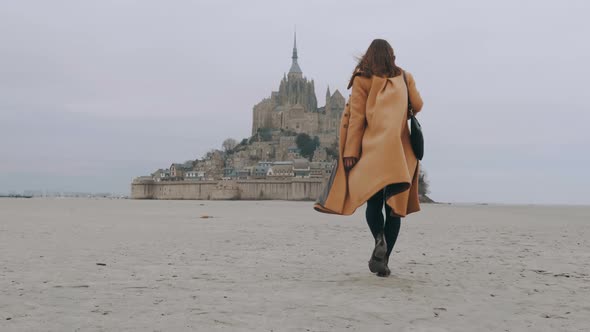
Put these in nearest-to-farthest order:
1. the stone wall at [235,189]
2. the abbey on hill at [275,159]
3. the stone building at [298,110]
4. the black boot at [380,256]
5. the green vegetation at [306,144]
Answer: the black boot at [380,256] < the stone wall at [235,189] < the abbey on hill at [275,159] < the green vegetation at [306,144] < the stone building at [298,110]

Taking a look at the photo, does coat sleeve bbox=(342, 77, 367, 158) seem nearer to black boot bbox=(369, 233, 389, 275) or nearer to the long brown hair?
the long brown hair

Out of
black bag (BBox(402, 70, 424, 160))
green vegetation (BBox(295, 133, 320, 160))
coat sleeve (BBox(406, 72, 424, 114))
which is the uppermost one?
green vegetation (BBox(295, 133, 320, 160))

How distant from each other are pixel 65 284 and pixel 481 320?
3306 millimetres

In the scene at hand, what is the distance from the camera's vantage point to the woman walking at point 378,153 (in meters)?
5.03

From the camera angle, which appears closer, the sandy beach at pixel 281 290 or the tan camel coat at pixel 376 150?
the sandy beach at pixel 281 290

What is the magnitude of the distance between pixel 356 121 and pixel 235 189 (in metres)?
84.1

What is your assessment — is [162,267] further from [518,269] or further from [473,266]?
[518,269]

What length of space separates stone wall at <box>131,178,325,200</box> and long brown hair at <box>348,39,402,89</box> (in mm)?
75448

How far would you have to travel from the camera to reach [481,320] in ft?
11.5

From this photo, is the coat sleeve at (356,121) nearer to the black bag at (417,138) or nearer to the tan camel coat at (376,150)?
the tan camel coat at (376,150)

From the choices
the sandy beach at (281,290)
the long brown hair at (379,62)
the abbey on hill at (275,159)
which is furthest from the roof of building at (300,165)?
the long brown hair at (379,62)

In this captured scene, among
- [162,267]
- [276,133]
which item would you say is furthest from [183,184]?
[162,267]

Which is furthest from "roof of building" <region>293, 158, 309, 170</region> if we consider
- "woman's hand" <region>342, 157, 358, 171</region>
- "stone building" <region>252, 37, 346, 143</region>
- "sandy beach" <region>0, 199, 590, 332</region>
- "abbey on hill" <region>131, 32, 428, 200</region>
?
"woman's hand" <region>342, 157, 358, 171</region>

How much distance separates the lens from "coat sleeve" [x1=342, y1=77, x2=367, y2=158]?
17.3 ft
